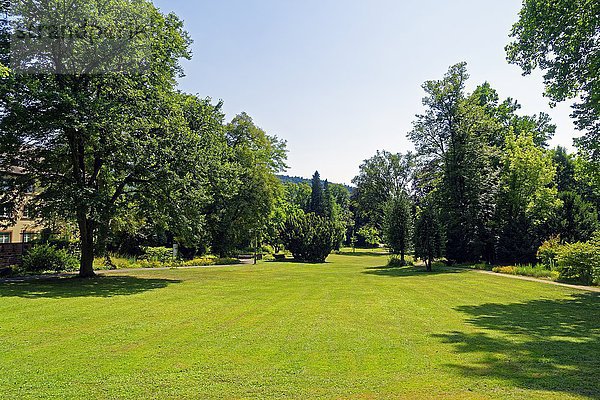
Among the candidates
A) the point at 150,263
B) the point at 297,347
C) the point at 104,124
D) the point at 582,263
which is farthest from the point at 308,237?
the point at 297,347

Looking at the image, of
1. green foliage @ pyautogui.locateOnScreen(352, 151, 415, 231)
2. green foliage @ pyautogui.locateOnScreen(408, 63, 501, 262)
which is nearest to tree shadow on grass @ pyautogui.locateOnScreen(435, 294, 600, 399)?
green foliage @ pyautogui.locateOnScreen(408, 63, 501, 262)

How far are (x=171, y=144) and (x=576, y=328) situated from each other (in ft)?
56.2

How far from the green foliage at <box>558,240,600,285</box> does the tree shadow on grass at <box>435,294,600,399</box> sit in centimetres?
598

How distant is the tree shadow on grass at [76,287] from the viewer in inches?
571

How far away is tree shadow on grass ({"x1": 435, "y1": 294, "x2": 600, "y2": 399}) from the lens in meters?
5.79

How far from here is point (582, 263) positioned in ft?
62.1

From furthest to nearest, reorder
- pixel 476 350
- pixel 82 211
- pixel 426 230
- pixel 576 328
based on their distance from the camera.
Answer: pixel 426 230 < pixel 82 211 < pixel 576 328 < pixel 476 350

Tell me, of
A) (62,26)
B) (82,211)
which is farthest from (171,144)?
(62,26)

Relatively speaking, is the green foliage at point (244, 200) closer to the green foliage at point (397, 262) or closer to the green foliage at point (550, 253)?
the green foliage at point (397, 262)

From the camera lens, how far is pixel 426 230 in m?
28.4

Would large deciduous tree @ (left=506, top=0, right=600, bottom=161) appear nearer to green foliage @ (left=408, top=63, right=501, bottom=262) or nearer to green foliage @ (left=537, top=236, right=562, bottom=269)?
green foliage @ (left=537, top=236, right=562, bottom=269)

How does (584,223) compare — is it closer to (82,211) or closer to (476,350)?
(476,350)

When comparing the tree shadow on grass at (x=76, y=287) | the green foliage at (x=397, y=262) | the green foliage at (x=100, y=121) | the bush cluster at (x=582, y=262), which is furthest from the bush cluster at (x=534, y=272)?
the tree shadow on grass at (x=76, y=287)

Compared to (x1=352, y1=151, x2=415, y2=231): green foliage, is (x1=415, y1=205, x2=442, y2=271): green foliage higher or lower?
lower
